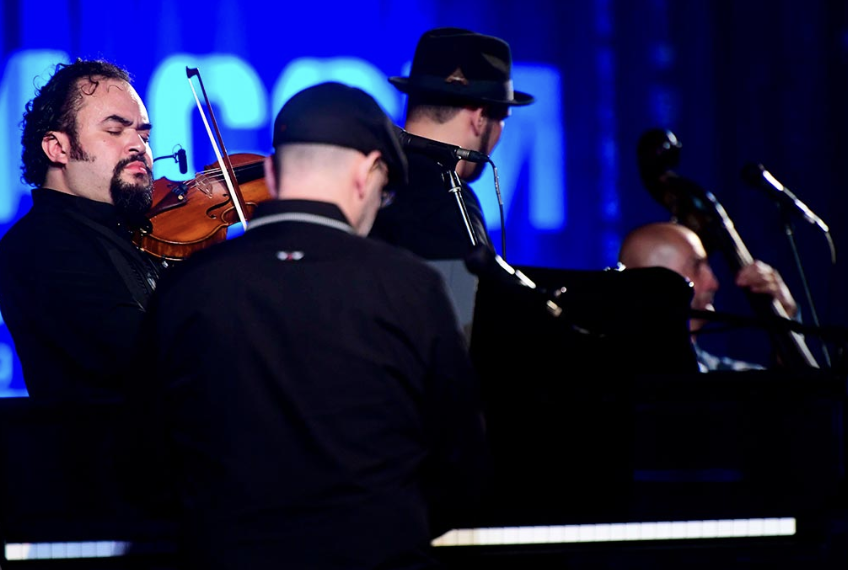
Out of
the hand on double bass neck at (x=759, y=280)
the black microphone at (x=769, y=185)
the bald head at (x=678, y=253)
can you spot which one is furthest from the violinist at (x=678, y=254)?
the black microphone at (x=769, y=185)

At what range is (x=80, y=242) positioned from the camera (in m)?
2.28

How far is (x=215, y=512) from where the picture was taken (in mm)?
1588

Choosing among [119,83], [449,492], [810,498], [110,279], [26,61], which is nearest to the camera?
[449,492]

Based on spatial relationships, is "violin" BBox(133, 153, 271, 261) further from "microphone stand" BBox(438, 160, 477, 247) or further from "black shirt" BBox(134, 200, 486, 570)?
"black shirt" BBox(134, 200, 486, 570)

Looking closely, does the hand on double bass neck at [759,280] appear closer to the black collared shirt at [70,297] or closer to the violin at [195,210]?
the violin at [195,210]

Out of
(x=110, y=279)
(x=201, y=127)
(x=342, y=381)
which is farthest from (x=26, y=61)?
(x=342, y=381)

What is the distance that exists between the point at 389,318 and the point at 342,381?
0.12 metres

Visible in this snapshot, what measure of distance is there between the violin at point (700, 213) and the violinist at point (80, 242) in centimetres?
167

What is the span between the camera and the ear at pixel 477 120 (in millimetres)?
2580

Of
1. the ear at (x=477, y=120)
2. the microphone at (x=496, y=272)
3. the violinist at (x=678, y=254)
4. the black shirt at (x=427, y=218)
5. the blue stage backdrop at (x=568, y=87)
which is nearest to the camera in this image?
the microphone at (x=496, y=272)

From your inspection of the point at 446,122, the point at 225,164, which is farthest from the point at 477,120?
the point at 225,164

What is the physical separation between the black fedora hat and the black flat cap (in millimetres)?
910

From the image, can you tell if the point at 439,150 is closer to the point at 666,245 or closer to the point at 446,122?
the point at 446,122

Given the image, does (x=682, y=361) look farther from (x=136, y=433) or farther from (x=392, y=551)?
(x=136, y=433)
